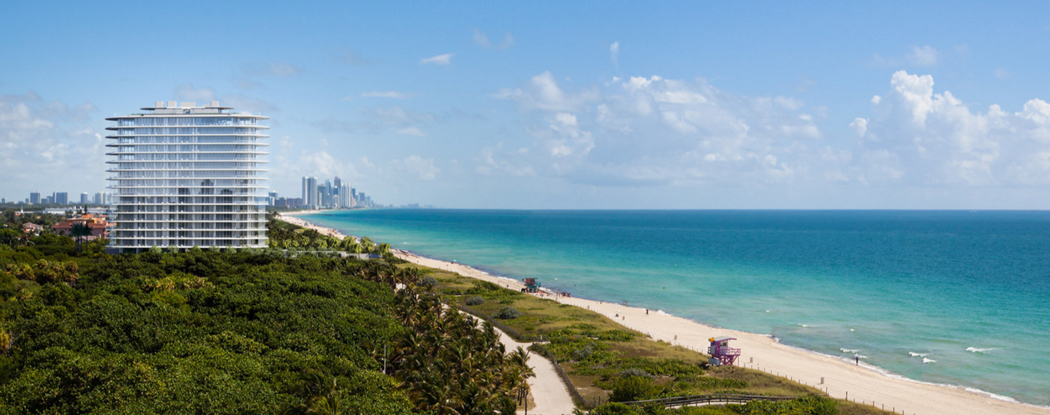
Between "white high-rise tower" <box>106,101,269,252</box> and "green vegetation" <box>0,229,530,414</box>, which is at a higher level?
"white high-rise tower" <box>106,101,269,252</box>

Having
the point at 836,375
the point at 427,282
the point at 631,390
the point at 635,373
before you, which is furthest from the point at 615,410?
the point at 427,282

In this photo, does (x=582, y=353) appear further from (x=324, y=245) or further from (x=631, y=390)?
(x=324, y=245)

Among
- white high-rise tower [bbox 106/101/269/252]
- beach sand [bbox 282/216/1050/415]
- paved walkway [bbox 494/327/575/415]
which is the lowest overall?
beach sand [bbox 282/216/1050/415]

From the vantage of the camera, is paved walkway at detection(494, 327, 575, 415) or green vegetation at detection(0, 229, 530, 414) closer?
green vegetation at detection(0, 229, 530, 414)

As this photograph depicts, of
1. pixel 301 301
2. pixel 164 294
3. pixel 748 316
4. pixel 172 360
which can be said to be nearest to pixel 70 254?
pixel 164 294

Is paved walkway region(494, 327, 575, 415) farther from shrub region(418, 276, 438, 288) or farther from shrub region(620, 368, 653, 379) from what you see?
shrub region(418, 276, 438, 288)

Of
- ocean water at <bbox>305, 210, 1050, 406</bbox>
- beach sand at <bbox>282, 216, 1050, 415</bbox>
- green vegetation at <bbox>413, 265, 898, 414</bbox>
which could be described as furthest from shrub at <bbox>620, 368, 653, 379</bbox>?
ocean water at <bbox>305, 210, 1050, 406</bbox>

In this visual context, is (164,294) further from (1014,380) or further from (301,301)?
(1014,380)
